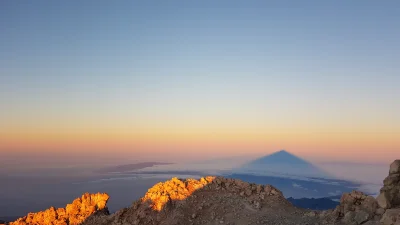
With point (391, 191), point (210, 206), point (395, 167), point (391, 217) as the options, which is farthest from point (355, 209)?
point (210, 206)

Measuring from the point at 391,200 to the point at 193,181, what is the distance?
486 inches

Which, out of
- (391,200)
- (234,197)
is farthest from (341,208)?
(234,197)

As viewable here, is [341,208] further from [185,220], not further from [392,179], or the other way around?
[185,220]

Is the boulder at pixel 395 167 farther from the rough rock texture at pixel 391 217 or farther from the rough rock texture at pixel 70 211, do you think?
the rough rock texture at pixel 70 211

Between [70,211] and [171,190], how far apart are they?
9.45m

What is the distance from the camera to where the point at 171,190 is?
26828 millimetres

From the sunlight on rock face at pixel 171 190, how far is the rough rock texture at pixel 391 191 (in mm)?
10772

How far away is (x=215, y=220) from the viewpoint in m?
24.0

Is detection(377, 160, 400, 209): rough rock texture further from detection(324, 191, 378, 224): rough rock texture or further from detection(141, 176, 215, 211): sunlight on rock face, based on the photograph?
detection(141, 176, 215, 211): sunlight on rock face

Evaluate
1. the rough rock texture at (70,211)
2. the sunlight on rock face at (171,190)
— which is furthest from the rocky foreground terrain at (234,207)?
the rough rock texture at (70,211)

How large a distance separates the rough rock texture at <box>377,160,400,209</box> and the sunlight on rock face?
35.3 feet

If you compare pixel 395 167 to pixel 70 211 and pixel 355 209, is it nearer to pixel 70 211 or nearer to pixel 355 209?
pixel 355 209

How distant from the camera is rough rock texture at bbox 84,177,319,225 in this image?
77.5 ft

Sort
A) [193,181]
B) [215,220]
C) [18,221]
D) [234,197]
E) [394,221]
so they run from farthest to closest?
[18,221], [193,181], [234,197], [215,220], [394,221]
